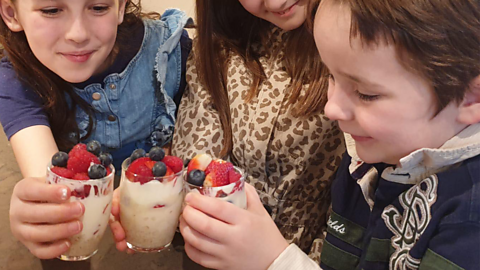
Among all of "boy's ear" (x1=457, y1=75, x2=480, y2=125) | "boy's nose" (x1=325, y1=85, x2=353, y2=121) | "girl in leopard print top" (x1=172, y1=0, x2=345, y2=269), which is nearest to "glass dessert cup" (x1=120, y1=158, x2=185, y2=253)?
"boy's nose" (x1=325, y1=85, x2=353, y2=121)

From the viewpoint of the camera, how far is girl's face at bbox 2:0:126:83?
1.17 meters

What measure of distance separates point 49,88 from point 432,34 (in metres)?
1.09

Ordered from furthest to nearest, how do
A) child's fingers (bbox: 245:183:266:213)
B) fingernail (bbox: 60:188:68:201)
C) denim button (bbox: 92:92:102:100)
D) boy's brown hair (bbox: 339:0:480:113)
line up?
denim button (bbox: 92:92:102:100), child's fingers (bbox: 245:183:266:213), fingernail (bbox: 60:188:68:201), boy's brown hair (bbox: 339:0:480:113)

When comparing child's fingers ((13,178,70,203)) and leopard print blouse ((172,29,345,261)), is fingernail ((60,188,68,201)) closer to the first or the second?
child's fingers ((13,178,70,203))

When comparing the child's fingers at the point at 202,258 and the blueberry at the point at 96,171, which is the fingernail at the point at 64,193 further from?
the child's fingers at the point at 202,258

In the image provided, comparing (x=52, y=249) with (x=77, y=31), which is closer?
(x=52, y=249)

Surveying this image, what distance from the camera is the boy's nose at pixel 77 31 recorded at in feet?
3.87

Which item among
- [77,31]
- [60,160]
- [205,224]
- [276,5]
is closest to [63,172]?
[60,160]

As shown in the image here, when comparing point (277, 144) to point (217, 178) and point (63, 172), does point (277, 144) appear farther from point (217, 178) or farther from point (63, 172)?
point (63, 172)

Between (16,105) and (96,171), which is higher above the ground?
(96,171)

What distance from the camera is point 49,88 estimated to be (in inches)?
52.2

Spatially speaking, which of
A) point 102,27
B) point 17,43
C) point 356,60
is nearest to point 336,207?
point 356,60

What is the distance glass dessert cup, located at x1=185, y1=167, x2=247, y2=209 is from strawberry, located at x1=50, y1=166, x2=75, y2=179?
23 cm

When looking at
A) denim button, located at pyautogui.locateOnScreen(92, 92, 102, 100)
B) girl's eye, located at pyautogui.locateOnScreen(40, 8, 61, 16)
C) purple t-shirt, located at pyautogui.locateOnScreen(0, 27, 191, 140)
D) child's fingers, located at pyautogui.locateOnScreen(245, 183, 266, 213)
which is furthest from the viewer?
denim button, located at pyautogui.locateOnScreen(92, 92, 102, 100)
